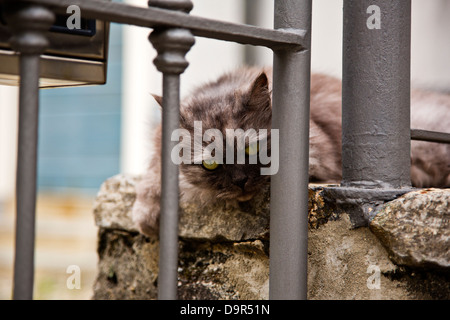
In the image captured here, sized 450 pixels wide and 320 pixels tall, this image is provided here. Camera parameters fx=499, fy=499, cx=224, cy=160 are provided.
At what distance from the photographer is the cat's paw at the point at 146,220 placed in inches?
74.3

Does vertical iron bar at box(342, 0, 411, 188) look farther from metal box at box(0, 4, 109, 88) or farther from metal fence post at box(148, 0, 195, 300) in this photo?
→ metal box at box(0, 4, 109, 88)

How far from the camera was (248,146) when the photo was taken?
1.82 meters

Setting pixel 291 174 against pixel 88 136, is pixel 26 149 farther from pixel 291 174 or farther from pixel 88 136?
pixel 88 136

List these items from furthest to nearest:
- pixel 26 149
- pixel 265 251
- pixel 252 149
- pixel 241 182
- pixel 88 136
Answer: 1. pixel 88 136
2. pixel 252 149
3. pixel 241 182
4. pixel 265 251
5. pixel 26 149

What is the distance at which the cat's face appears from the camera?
5.64ft

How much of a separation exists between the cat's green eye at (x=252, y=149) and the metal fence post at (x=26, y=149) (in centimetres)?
101

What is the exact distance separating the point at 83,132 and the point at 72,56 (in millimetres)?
4502

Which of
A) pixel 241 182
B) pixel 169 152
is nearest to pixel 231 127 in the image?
pixel 241 182

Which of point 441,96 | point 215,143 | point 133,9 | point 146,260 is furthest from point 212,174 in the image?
point 441,96

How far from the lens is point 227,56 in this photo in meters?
4.70

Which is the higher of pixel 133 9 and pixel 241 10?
pixel 241 10

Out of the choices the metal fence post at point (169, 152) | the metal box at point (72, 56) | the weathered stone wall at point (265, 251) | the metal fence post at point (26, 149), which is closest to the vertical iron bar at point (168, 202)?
the metal fence post at point (169, 152)
